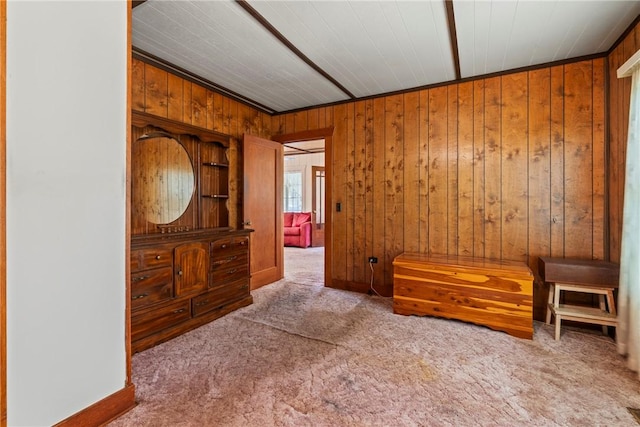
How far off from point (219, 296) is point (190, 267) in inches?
19.3

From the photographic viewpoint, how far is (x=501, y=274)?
2.47m

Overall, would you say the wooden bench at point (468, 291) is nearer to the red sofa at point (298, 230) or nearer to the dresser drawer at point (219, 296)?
the dresser drawer at point (219, 296)

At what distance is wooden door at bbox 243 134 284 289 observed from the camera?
12.2 ft

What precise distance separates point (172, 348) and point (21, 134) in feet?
5.62

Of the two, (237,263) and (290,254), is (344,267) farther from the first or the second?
(290,254)

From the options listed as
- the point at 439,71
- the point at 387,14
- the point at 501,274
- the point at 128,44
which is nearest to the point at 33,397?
the point at 128,44

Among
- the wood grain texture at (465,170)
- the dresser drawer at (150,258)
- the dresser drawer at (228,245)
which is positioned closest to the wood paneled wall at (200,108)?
the dresser drawer at (228,245)

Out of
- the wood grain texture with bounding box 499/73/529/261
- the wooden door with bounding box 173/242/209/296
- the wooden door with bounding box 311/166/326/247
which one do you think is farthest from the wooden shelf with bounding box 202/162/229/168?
the wooden door with bounding box 311/166/326/247

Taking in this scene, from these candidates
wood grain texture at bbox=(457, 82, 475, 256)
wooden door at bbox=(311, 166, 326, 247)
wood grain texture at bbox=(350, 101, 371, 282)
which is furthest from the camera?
wooden door at bbox=(311, 166, 326, 247)

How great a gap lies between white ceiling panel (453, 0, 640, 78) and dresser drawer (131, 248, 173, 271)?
9.16ft

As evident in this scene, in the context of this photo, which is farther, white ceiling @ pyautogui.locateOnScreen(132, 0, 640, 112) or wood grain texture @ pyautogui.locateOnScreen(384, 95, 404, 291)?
wood grain texture @ pyautogui.locateOnScreen(384, 95, 404, 291)

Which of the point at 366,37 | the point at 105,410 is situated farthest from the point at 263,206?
the point at 105,410

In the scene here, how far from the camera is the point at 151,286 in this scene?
2.25 m

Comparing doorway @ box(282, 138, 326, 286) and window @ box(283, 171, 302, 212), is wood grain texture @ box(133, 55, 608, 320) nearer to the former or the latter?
doorway @ box(282, 138, 326, 286)
